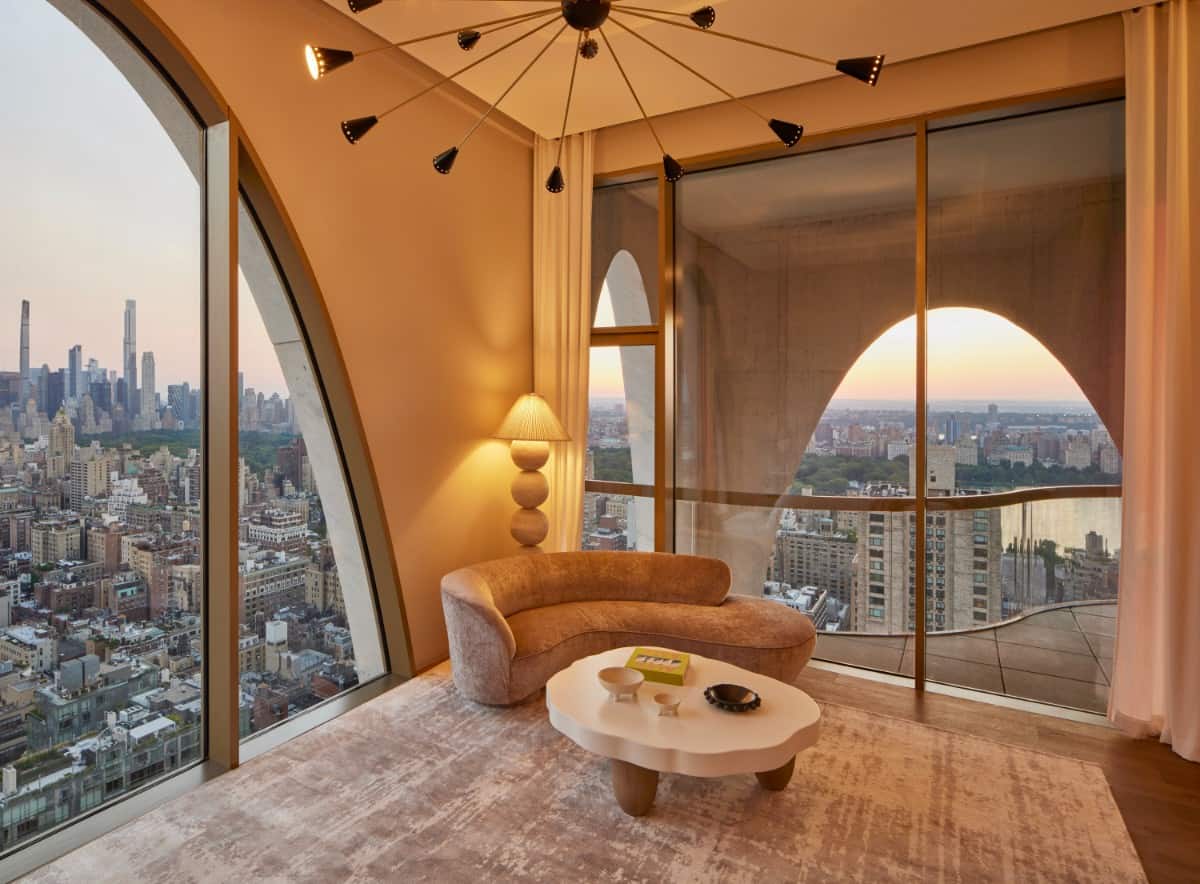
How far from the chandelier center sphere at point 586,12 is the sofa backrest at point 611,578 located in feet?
8.55

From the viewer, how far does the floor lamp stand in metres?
4.08

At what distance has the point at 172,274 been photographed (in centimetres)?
275

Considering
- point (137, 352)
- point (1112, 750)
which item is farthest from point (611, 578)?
point (137, 352)

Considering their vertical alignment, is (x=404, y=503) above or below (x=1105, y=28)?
below

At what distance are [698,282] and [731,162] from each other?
28.9 inches

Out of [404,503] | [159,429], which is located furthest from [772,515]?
[159,429]

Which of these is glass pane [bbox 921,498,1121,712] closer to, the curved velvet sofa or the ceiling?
the curved velvet sofa

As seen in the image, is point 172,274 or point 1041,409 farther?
point 1041,409

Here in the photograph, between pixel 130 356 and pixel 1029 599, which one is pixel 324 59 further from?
pixel 1029 599

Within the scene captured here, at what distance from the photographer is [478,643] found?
3.17 metres

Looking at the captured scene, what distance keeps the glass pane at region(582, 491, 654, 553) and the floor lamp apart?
0.47 meters

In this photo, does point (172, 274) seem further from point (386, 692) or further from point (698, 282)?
point (698, 282)

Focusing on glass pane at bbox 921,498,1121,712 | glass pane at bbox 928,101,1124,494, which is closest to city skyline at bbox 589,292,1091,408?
glass pane at bbox 928,101,1124,494

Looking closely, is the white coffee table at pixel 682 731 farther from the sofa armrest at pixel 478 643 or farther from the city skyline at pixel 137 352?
the city skyline at pixel 137 352
